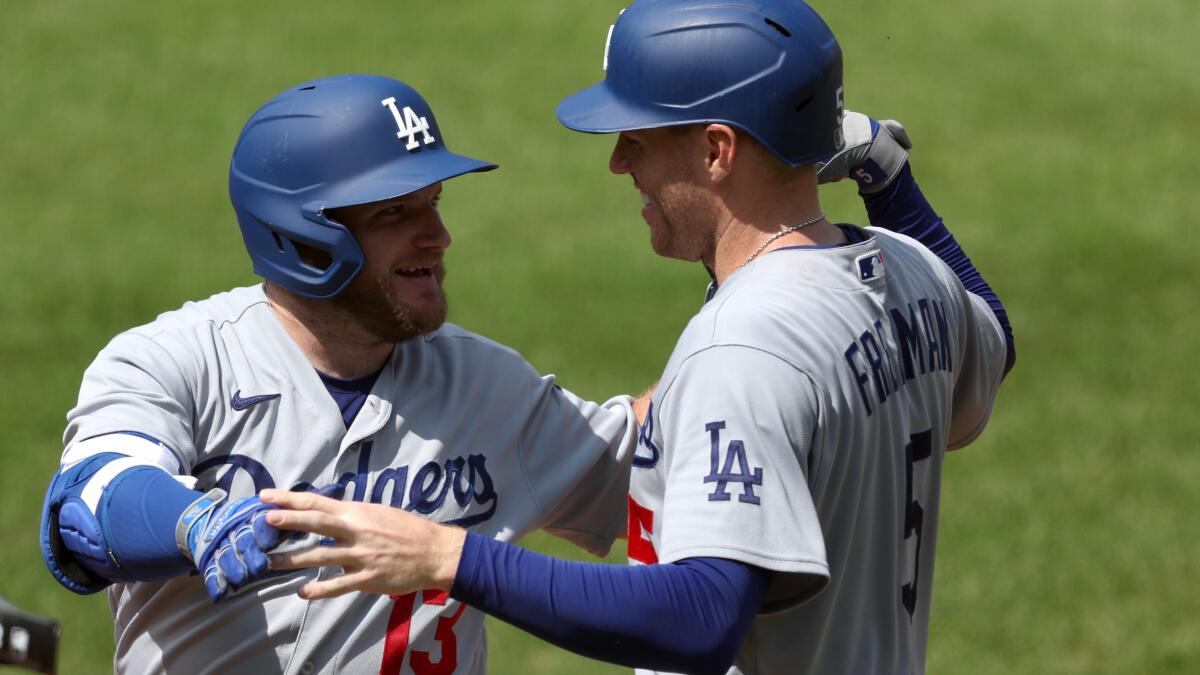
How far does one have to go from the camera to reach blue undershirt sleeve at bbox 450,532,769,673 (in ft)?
10.8

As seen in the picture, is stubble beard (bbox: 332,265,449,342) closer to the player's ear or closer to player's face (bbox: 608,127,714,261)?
player's face (bbox: 608,127,714,261)

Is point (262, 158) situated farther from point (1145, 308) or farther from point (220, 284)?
point (1145, 308)

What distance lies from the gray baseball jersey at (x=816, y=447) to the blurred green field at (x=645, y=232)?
5377 mm

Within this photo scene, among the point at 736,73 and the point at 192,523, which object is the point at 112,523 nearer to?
the point at 192,523

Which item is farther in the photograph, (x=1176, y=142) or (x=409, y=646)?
(x=1176, y=142)

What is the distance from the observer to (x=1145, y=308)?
527 inches

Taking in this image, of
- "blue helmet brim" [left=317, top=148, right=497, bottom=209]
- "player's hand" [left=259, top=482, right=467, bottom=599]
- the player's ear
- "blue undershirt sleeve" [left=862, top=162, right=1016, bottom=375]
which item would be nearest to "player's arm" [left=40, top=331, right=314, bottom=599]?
"player's hand" [left=259, top=482, right=467, bottom=599]

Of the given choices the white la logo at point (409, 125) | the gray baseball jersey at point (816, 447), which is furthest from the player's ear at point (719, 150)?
the white la logo at point (409, 125)

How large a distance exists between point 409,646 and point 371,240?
3.59ft

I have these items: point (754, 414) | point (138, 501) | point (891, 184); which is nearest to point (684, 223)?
point (754, 414)

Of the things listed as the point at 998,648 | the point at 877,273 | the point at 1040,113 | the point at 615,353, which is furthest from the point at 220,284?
the point at 877,273

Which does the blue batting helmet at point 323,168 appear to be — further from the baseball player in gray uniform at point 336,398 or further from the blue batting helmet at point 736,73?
the blue batting helmet at point 736,73

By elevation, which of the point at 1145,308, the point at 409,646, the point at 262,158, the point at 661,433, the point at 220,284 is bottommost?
the point at 1145,308

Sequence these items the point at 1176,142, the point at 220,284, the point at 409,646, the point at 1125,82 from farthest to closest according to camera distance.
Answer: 1. the point at 1125,82
2. the point at 1176,142
3. the point at 220,284
4. the point at 409,646
